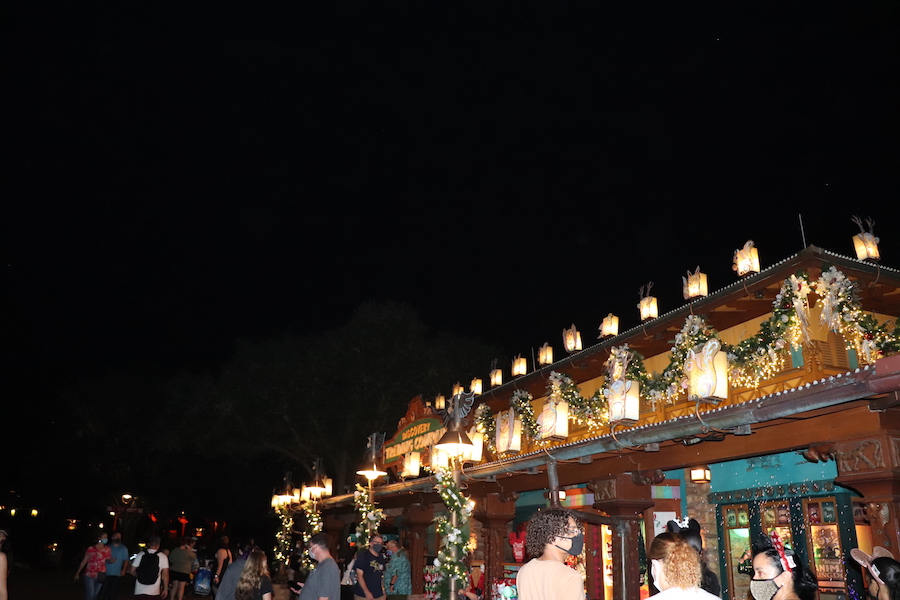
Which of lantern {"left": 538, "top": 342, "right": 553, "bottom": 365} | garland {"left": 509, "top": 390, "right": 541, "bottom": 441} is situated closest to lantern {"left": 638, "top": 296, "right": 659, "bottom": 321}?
garland {"left": 509, "top": 390, "right": 541, "bottom": 441}

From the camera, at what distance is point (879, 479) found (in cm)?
662

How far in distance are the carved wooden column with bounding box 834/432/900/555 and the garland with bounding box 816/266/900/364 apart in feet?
8.11

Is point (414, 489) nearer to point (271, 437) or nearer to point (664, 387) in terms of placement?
point (664, 387)

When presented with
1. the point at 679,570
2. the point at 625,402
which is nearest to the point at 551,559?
the point at 679,570

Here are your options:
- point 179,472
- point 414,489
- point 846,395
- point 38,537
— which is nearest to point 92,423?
point 179,472

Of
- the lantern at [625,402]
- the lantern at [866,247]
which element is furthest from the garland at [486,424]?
the lantern at [866,247]

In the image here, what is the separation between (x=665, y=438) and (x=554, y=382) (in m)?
4.27

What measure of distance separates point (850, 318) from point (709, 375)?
2150 millimetres

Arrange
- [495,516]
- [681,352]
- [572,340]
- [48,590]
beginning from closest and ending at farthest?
[681,352], [495,516], [572,340], [48,590]

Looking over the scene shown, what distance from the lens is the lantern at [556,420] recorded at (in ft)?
39.6

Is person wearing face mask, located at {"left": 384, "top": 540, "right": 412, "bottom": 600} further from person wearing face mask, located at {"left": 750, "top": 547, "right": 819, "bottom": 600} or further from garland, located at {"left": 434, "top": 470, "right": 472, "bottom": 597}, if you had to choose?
person wearing face mask, located at {"left": 750, "top": 547, "right": 819, "bottom": 600}

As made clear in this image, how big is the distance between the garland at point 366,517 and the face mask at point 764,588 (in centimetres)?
1185

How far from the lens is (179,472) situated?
37.5 meters

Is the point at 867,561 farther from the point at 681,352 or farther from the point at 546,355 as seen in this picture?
the point at 546,355
